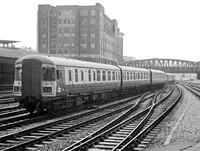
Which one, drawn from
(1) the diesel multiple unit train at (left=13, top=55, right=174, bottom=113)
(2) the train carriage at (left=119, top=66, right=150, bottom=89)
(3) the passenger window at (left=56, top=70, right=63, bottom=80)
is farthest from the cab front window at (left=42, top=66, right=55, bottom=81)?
(2) the train carriage at (left=119, top=66, right=150, bottom=89)

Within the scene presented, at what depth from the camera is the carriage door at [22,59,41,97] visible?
50.8 feet

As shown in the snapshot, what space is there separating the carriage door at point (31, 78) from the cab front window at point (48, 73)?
0.25m

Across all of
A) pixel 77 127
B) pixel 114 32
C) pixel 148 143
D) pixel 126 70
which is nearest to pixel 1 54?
pixel 126 70

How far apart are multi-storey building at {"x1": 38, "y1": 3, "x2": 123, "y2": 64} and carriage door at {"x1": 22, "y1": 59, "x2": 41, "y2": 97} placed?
76.4 metres

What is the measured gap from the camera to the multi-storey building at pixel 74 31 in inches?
3711

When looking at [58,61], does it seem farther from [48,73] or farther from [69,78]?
[69,78]

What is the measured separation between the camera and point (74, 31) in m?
96.2

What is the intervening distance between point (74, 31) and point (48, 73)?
81640 mm

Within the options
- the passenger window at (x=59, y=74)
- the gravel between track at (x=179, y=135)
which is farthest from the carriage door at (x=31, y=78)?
the gravel between track at (x=179, y=135)

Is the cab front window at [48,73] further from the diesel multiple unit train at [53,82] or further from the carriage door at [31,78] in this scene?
the carriage door at [31,78]

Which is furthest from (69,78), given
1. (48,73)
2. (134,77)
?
(134,77)

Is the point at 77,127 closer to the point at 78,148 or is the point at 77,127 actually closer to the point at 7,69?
the point at 78,148

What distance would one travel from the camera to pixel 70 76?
17781 millimetres

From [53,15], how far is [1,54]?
68.3m
